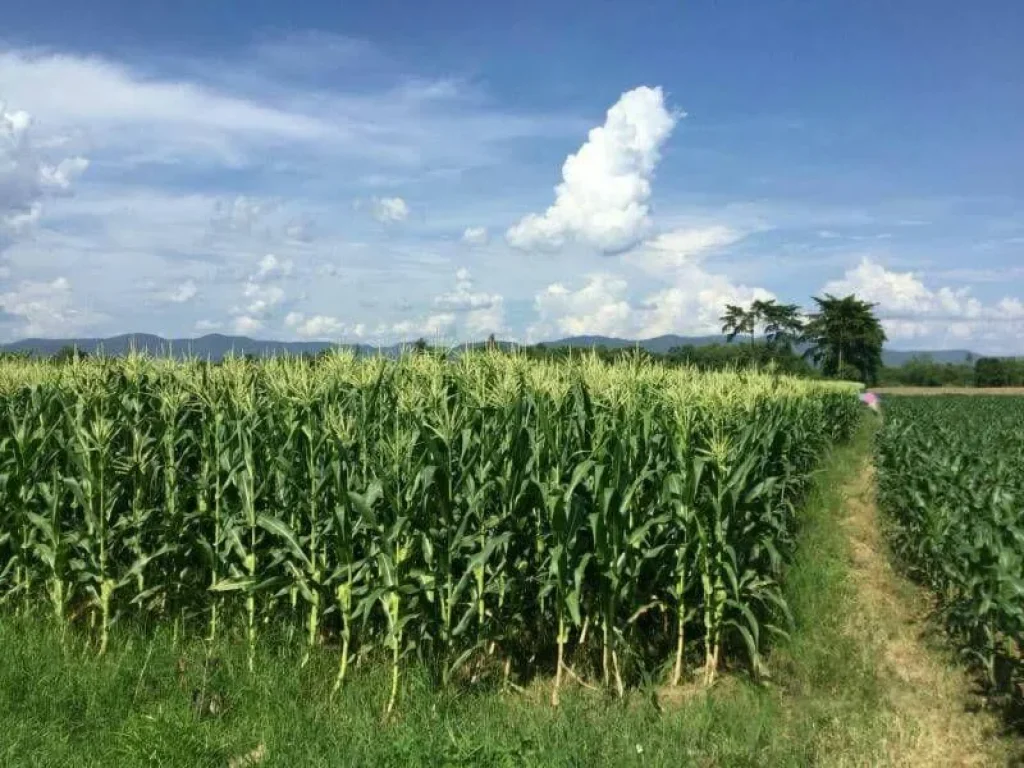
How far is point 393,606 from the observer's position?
6309mm

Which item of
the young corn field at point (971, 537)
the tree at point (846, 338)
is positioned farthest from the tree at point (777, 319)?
the young corn field at point (971, 537)

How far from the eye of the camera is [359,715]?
5.88 meters

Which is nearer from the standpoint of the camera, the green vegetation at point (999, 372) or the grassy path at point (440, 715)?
the grassy path at point (440, 715)

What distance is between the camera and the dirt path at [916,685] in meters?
6.04

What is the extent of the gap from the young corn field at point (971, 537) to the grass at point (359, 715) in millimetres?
1154

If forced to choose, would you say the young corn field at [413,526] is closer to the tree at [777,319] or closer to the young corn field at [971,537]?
the young corn field at [971,537]

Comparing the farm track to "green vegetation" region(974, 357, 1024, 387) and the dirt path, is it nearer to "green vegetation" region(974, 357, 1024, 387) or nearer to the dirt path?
"green vegetation" region(974, 357, 1024, 387)

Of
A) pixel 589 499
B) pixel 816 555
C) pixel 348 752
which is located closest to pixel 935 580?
pixel 816 555

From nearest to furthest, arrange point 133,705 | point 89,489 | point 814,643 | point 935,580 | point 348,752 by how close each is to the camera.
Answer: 1. point 348,752
2. point 133,705
3. point 89,489
4. point 814,643
5. point 935,580

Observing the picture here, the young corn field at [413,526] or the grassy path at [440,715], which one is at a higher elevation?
the young corn field at [413,526]

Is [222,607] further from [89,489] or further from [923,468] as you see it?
[923,468]

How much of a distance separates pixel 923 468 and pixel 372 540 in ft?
29.2

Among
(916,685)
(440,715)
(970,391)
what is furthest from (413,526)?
(970,391)

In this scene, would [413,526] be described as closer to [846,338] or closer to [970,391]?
[970,391]
